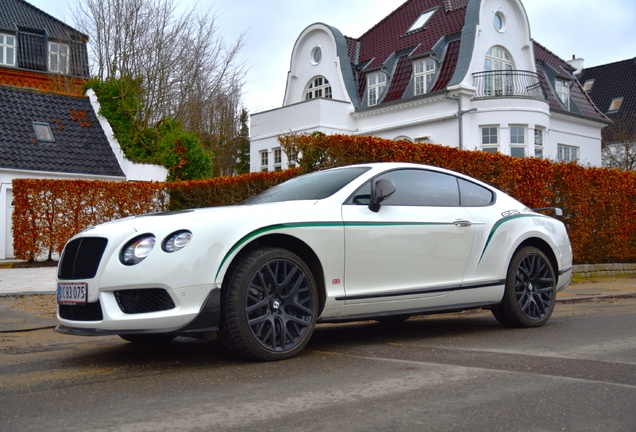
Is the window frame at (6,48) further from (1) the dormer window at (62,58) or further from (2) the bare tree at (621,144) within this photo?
(2) the bare tree at (621,144)

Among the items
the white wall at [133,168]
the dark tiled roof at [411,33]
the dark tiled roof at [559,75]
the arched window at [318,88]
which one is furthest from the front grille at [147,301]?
the dark tiled roof at [559,75]

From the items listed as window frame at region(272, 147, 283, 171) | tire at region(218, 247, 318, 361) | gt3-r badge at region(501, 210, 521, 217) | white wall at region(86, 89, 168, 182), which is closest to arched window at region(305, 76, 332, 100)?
window frame at region(272, 147, 283, 171)

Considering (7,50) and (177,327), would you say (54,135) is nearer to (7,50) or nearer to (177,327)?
(177,327)

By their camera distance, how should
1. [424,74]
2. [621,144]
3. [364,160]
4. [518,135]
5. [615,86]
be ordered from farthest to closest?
[615,86], [621,144], [424,74], [518,135], [364,160]

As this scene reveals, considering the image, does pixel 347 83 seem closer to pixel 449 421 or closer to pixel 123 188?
pixel 123 188

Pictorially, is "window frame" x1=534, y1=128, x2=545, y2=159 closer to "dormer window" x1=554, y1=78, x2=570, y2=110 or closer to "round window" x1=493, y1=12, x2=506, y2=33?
"round window" x1=493, y1=12, x2=506, y2=33

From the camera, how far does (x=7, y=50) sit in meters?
37.6

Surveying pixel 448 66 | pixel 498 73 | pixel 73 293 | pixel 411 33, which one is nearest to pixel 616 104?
pixel 411 33

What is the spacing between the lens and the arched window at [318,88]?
3244 cm

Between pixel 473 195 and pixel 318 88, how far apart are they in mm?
26785

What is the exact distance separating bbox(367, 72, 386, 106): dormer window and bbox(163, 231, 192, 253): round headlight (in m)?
Answer: 26.2

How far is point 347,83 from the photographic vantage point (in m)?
31.2

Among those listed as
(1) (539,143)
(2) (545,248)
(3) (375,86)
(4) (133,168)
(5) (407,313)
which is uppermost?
(3) (375,86)

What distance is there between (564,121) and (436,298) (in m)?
27.7
